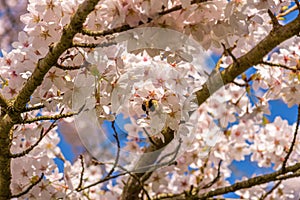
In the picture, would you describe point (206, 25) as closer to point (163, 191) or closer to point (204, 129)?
point (204, 129)

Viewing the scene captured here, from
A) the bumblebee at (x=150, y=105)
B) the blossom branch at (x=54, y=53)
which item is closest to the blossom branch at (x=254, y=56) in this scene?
the bumblebee at (x=150, y=105)

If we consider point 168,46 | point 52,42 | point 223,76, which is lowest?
point 168,46

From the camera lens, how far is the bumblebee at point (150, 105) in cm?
138

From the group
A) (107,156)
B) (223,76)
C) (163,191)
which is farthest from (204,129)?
(107,156)

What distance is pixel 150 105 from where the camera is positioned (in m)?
1.39

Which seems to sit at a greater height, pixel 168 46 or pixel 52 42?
pixel 52 42

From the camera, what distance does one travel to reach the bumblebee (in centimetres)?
138

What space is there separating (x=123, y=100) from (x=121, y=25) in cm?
27

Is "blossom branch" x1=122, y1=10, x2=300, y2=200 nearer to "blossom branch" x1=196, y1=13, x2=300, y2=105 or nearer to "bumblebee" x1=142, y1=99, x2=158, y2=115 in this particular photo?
"blossom branch" x1=196, y1=13, x2=300, y2=105

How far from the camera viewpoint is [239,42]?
1929 millimetres

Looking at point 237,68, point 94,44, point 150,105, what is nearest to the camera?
point 94,44

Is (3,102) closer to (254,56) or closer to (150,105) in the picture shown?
(150,105)

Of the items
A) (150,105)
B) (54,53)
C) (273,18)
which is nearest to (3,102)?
(54,53)

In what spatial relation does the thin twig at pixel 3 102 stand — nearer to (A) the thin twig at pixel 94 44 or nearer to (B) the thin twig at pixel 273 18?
(A) the thin twig at pixel 94 44
